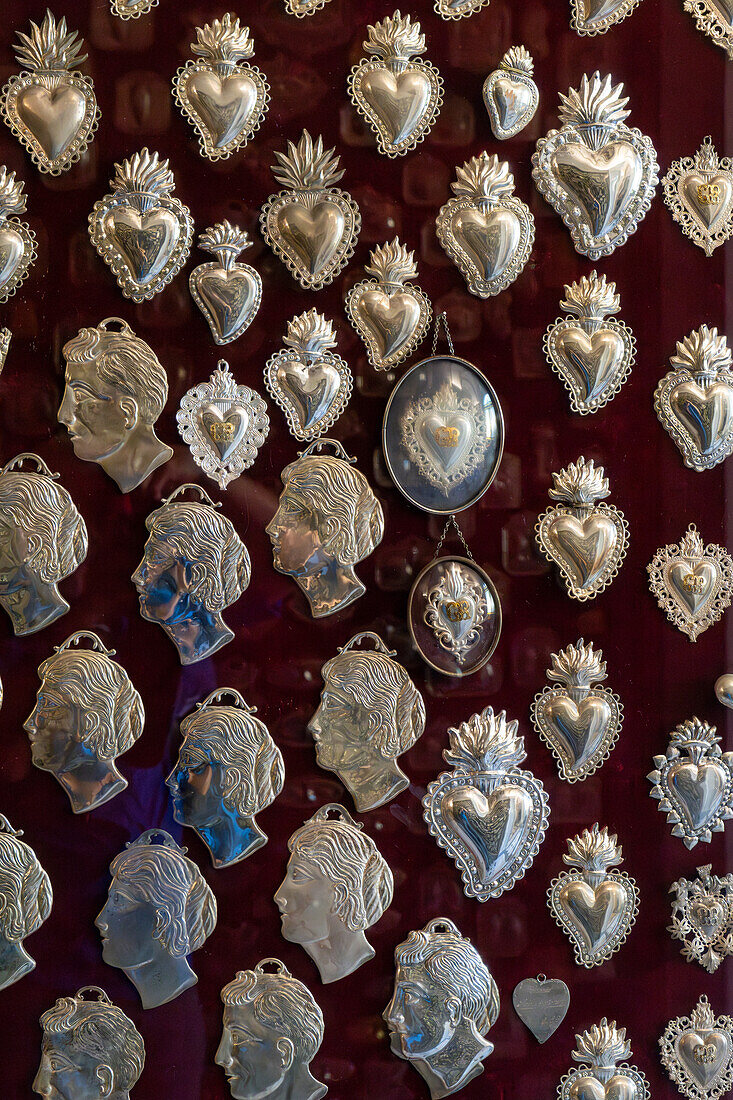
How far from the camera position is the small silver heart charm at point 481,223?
51.7 inches

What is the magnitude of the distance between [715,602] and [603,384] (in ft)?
1.26

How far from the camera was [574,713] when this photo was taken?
1.33 metres

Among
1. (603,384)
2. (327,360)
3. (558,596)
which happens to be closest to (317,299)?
(327,360)

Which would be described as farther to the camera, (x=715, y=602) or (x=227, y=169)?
(x=715, y=602)

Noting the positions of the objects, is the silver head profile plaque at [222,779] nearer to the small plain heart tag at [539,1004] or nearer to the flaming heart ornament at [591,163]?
the small plain heart tag at [539,1004]

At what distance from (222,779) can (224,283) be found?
0.71 m

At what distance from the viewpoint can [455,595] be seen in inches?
51.0

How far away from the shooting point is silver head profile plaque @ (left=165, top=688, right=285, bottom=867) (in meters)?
1.26

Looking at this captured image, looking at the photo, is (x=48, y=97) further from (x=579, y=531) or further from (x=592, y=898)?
(x=592, y=898)

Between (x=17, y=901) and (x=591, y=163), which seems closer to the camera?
(x=17, y=901)

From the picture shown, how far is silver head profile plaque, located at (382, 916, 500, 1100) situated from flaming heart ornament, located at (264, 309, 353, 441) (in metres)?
0.77

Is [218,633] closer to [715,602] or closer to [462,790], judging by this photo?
[462,790]

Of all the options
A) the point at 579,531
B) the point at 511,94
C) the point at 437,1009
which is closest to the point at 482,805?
the point at 437,1009

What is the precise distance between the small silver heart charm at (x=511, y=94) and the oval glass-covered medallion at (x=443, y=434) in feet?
1.18
